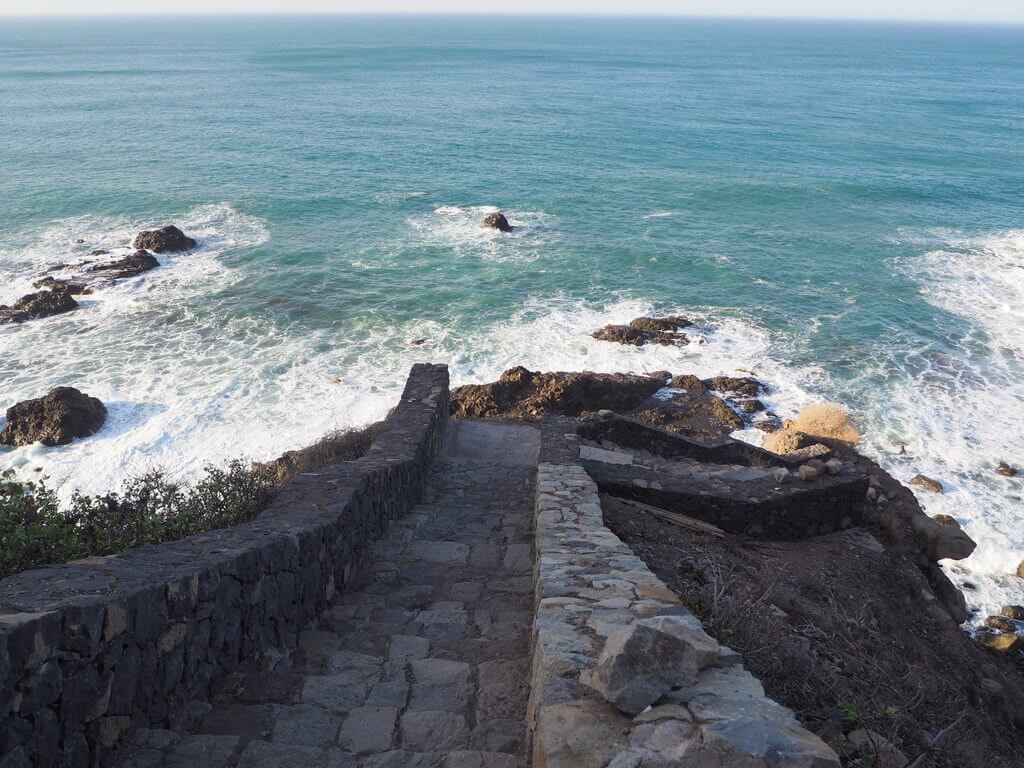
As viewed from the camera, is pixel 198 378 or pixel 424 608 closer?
pixel 424 608

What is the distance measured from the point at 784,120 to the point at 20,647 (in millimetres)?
59424

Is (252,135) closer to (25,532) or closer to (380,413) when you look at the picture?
(380,413)

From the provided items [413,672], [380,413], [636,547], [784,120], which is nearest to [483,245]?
[380,413]

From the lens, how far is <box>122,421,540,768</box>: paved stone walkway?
151 inches

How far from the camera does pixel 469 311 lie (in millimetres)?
23281

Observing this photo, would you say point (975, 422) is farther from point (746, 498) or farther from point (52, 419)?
point (52, 419)

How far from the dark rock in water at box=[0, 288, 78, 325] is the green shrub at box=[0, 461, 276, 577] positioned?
17.6 metres

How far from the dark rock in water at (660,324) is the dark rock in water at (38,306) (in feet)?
52.7

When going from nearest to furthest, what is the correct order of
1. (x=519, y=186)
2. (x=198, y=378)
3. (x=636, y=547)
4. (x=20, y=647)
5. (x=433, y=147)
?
(x=20, y=647), (x=636, y=547), (x=198, y=378), (x=519, y=186), (x=433, y=147)

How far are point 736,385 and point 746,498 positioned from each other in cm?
998

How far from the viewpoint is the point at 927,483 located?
1545 cm

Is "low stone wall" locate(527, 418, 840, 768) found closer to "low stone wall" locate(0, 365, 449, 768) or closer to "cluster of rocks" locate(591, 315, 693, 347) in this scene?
"low stone wall" locate(0, 365, 449, 768)

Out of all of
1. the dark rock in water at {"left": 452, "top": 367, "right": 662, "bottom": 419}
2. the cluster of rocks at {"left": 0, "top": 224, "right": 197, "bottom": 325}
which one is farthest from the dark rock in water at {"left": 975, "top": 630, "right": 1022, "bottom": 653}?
the cluster of rocks at {"left": 0, "top": 224, "right": 197, "bottom": 325}

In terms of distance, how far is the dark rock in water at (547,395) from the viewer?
17.2 meters
